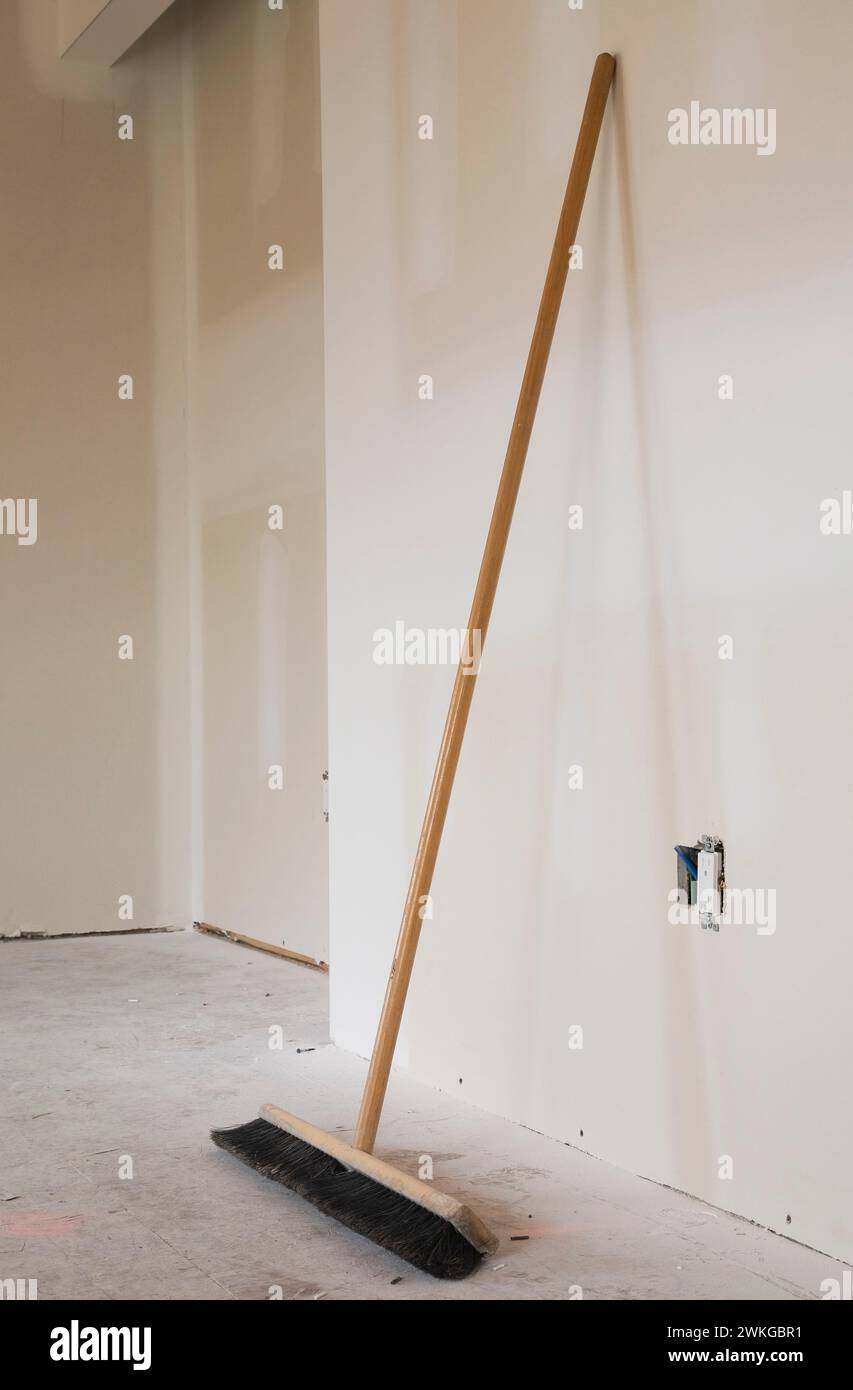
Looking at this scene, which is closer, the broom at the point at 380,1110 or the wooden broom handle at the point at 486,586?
the broom at the point at 380,1110

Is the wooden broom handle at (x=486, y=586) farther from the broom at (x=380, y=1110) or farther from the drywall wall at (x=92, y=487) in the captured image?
the drywall wall at (x=92, y=487)

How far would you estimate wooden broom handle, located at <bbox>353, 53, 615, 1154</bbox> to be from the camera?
2404 millimetres

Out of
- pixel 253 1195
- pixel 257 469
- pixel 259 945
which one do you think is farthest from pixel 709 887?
pixel 257 469

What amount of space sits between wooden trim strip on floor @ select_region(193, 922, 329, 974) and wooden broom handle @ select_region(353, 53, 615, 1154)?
216 centimetres

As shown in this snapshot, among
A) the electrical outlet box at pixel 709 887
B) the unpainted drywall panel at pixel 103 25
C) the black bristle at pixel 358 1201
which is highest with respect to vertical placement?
the unpainted drywall panel at pixel 103 25

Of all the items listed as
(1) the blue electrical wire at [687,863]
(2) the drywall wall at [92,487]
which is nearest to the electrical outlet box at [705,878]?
(1) the blue electrical wire at [687,863]

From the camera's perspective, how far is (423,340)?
124 inches

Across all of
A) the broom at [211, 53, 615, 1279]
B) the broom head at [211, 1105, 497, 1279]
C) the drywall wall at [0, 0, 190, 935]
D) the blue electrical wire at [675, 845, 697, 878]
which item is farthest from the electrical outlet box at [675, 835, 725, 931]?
the drywall wall at [0, 0, 190, 935]

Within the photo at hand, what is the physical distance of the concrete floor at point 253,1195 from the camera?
2.01 m

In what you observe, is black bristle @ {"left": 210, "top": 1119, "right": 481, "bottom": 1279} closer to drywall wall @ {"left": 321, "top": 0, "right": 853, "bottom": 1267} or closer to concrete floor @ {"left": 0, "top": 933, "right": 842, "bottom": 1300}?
concrete floor @ {"left": 0, "top": 933, "right": 842, "bottom": 1300}

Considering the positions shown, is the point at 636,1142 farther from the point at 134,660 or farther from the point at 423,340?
the point at 134,660

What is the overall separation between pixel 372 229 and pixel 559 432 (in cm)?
100

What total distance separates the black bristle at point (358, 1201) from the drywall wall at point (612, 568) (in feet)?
1.68
